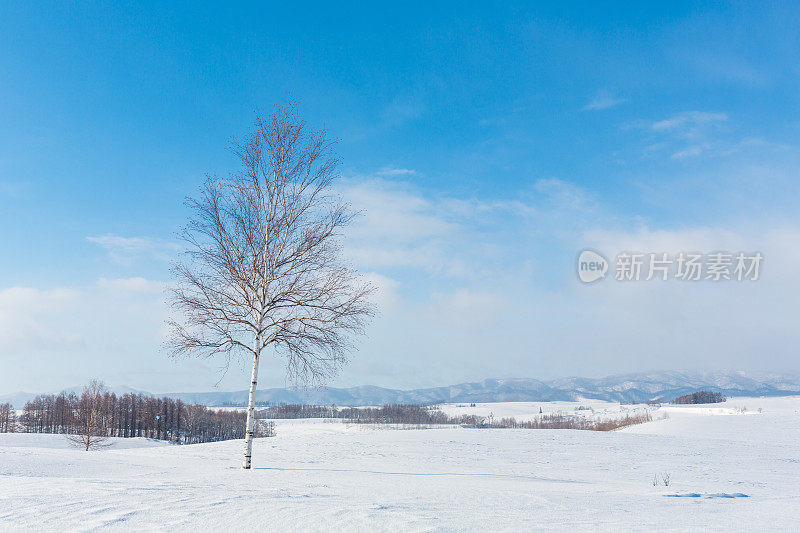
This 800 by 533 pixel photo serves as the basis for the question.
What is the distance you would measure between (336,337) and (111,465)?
8167mm

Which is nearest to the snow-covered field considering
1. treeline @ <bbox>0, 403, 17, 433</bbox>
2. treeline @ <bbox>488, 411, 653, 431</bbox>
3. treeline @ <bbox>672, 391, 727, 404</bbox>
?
treeline @ <bbox>488, 411, 653, 431</bbox>

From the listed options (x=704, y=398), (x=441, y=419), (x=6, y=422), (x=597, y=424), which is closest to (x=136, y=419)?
(x=6, y=422)

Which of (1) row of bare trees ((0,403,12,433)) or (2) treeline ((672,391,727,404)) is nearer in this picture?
(1) row of bare trees ((0,403,12,433))

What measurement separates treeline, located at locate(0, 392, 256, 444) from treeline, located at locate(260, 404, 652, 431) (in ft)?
121

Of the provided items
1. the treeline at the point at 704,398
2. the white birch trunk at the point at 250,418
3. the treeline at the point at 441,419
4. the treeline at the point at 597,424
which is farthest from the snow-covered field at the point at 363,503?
the treeline at the point at 704,398

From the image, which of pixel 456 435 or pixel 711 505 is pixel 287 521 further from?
pixel 456 435

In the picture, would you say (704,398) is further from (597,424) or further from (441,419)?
(597,424)

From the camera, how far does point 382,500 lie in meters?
7.23

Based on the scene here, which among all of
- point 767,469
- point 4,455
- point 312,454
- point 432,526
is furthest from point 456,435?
point 432,526

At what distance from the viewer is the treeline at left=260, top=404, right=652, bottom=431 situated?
60.5m

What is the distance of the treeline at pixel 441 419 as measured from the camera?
198 feet

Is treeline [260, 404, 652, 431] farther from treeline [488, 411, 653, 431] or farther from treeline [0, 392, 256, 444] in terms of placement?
treeline [0, 392, 256, 444]

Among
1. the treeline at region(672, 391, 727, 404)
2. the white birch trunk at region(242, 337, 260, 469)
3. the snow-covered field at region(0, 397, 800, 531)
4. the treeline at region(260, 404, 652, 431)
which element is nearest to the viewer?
the snow-covered field at region(0, 397, 800, 531)

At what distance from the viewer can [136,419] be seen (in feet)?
339
